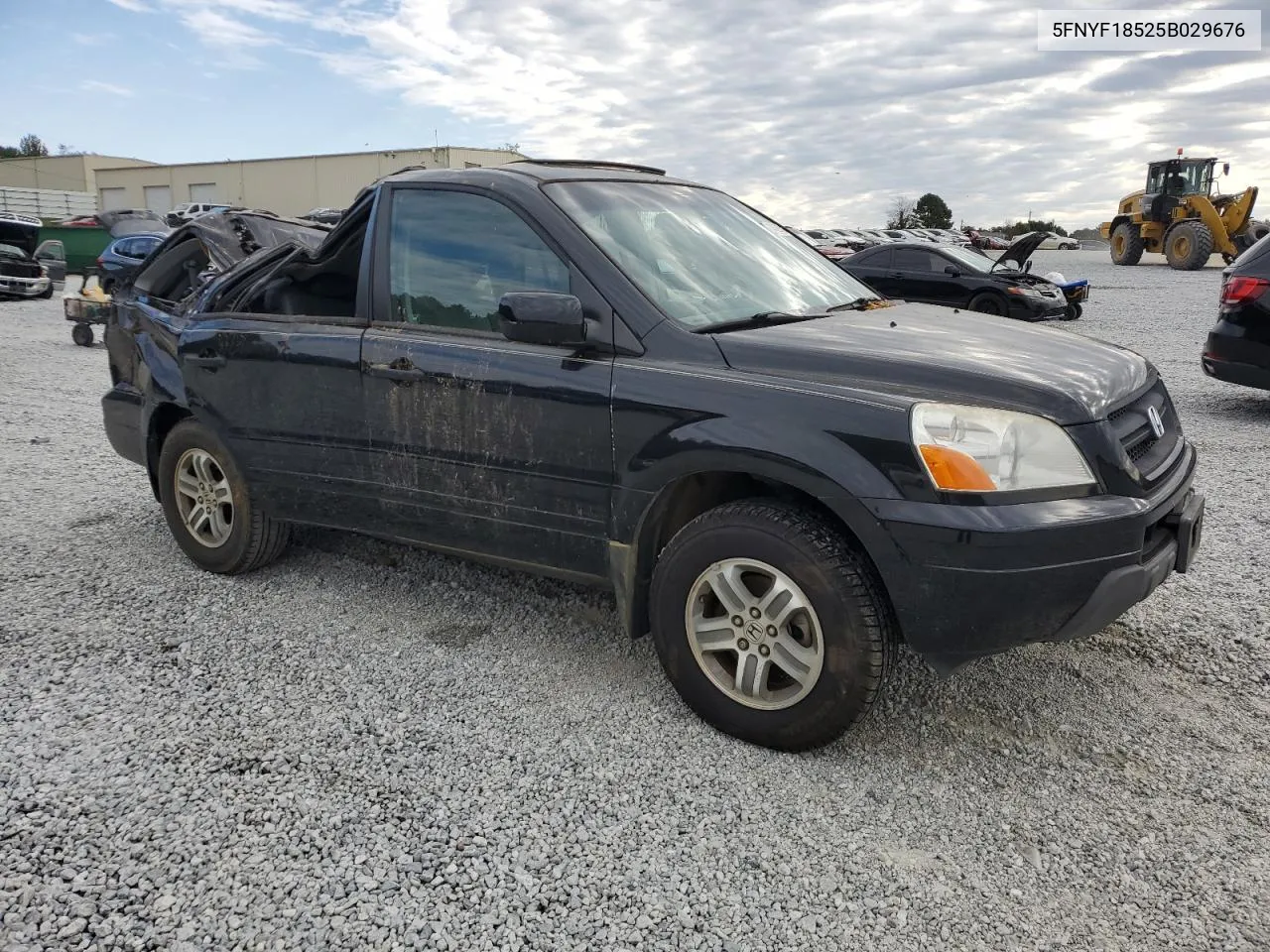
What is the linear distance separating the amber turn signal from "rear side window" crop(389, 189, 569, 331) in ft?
4.61

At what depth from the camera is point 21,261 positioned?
68.9 ft

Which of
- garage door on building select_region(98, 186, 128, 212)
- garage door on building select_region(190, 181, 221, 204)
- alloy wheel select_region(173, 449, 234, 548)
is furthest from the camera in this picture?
garage door on building select_region(98, 186, 128, 212)

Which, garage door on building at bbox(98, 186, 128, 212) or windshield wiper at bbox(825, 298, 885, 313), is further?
garage door on building at bbox(98, 186, 128, 212)

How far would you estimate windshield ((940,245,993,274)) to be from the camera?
15156mm

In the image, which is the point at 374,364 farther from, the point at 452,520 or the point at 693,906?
the point at 693,906

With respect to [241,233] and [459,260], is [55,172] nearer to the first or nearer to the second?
[241,233]

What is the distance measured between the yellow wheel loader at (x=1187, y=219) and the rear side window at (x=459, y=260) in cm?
2803

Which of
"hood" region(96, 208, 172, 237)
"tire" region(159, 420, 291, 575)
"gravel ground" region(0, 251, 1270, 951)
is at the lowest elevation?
"gravel ground" region(0, 251, 1270, 951)

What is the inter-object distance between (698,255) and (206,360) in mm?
2323

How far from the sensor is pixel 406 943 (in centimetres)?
223

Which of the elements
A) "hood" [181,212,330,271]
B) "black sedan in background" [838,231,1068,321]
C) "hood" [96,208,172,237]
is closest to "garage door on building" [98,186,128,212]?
"hood" [96,208,172,237]

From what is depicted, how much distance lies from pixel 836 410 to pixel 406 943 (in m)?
1.78

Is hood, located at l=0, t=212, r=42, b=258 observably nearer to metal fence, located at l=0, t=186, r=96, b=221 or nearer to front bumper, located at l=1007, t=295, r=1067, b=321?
front bumper, located at l=1007, t=295, r=1067, b=321

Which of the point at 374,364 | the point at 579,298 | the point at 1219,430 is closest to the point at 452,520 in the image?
the point at 374,364
